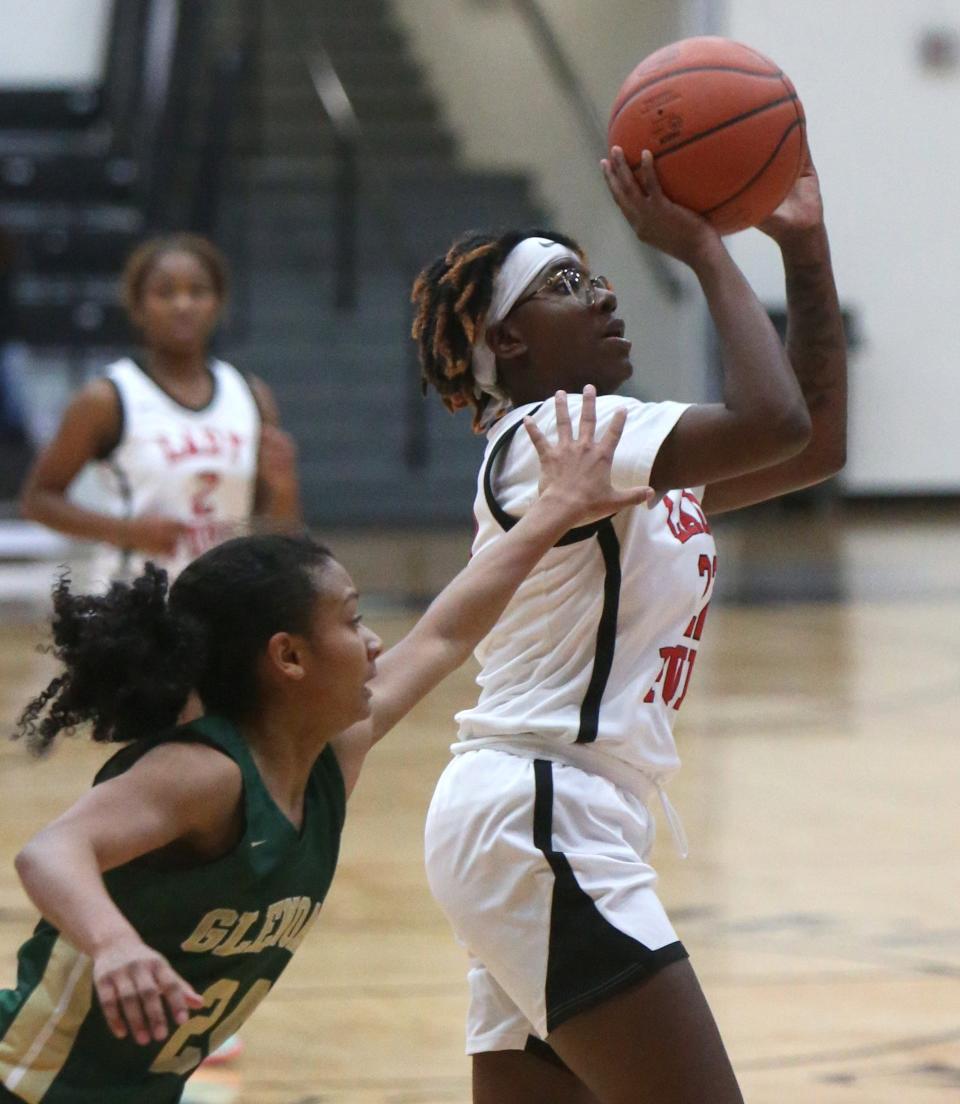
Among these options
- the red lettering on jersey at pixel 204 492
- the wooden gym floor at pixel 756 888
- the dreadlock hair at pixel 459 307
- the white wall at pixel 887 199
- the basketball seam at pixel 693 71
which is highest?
the white wall at pixel 887 199

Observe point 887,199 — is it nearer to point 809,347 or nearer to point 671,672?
point 809,347

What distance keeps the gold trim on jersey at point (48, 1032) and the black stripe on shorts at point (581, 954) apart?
0.52 m

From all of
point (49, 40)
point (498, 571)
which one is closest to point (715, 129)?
point (498, 571)

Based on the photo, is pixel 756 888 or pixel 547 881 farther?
pixel 756 888

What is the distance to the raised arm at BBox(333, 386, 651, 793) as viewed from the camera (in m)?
2.20

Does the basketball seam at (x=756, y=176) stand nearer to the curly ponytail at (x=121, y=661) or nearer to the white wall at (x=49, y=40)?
the curly ponytail at (x=121, y=661)

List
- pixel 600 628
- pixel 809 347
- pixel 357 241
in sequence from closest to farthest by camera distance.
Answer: pixel 600 628 → pixel 809 347 → pixel 357 241

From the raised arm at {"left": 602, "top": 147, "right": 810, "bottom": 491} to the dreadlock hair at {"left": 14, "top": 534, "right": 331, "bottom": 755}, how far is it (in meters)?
0.43

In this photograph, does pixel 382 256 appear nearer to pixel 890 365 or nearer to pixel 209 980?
pixel 890 365

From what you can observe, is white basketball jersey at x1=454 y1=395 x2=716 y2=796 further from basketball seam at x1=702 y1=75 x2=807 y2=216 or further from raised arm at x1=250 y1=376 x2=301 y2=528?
raised arm at x1=250 y1=376 x2=301 y2=528

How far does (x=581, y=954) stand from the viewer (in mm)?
2209

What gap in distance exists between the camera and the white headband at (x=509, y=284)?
7.77 feet

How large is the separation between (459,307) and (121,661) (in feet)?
2.09

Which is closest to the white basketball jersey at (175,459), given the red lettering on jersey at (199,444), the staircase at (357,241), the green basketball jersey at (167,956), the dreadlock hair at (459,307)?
the red lettering on jersey at (199,444)
